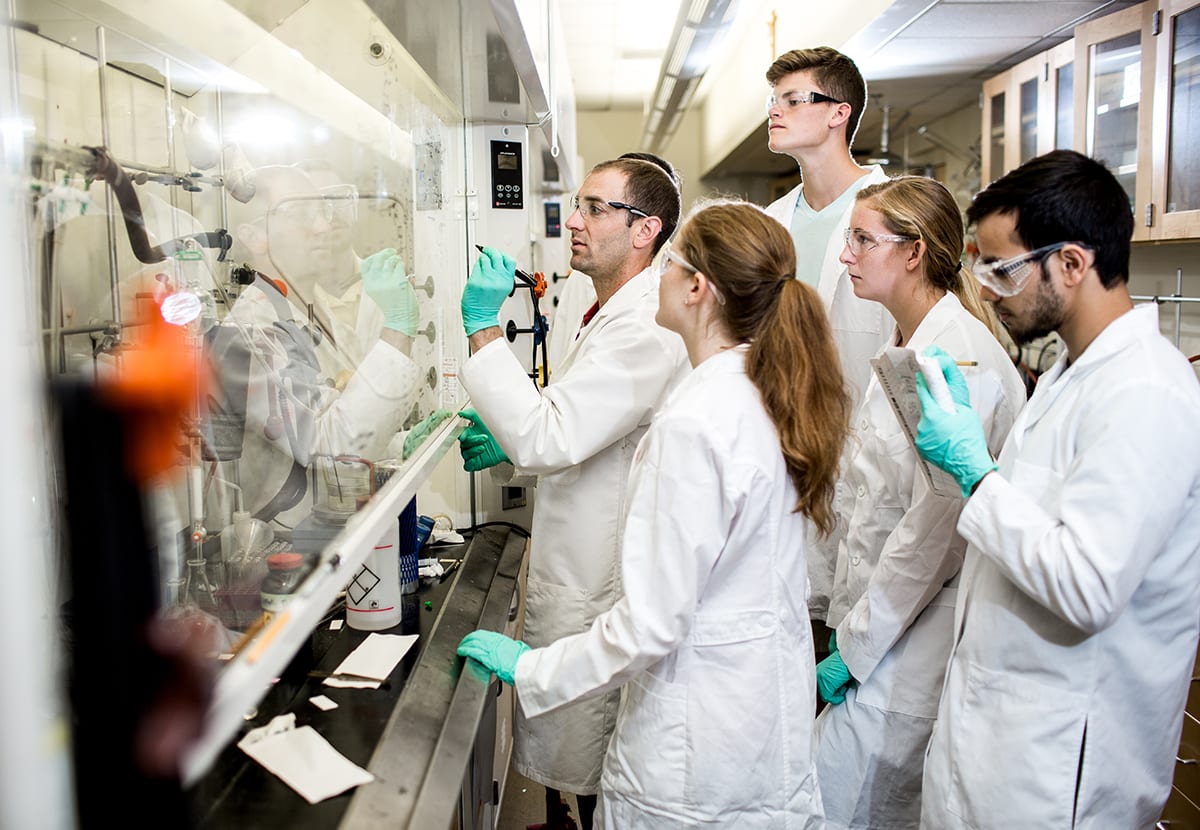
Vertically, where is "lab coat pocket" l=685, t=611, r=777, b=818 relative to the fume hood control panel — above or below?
below

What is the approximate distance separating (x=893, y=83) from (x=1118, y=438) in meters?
3.92

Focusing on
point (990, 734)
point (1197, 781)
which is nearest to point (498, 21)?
point (990, 734)

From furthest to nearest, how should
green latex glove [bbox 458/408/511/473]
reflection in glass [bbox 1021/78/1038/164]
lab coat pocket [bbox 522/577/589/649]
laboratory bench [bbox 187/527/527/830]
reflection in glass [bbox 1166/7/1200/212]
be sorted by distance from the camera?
1. reflection in glass [bbox 1021/78/1038/164]
2. reflection in glass [bbox 1166/7/1200/212]
3. green latex glove [bbox 458/408/511/473]
4. lab coat pocket [bbox 522/577/589/649]
5. laboratory bench [bbox 187/527/527/830]

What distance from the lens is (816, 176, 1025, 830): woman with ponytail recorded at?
164 cm

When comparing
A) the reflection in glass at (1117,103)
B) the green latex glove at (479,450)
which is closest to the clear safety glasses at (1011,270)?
the green latex glove at (479,450)

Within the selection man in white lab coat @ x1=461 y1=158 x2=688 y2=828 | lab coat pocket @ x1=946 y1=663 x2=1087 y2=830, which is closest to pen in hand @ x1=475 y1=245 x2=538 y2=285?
man in white lab coat @ x1=461 y1=158 x2=688 y2=828

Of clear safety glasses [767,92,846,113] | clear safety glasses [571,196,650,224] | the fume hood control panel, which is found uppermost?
clear safety glasses [767,92,846,113]

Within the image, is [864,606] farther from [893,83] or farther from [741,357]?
[893,83]

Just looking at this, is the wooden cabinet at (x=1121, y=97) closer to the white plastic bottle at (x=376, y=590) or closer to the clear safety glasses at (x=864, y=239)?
the clear safety glasses at (x=864, y=239)

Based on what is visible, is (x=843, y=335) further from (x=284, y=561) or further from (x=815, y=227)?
(x=284, y=561)

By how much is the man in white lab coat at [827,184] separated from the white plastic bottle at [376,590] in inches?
44.9

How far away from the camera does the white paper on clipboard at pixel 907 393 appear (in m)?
1.45

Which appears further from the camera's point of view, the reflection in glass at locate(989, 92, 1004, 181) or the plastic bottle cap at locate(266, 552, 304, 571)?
the reflection in glass at locate(989, 92, 1004, 181)

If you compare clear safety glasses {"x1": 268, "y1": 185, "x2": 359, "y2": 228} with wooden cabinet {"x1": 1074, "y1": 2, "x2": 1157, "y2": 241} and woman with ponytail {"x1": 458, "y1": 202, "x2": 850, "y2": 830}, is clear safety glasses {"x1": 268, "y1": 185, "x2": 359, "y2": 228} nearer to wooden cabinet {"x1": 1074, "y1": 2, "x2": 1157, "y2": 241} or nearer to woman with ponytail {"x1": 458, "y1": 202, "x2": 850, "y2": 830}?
woman with ponytail {"x1": 458, "y1": 202, "x2": 850, "y2": 830}
